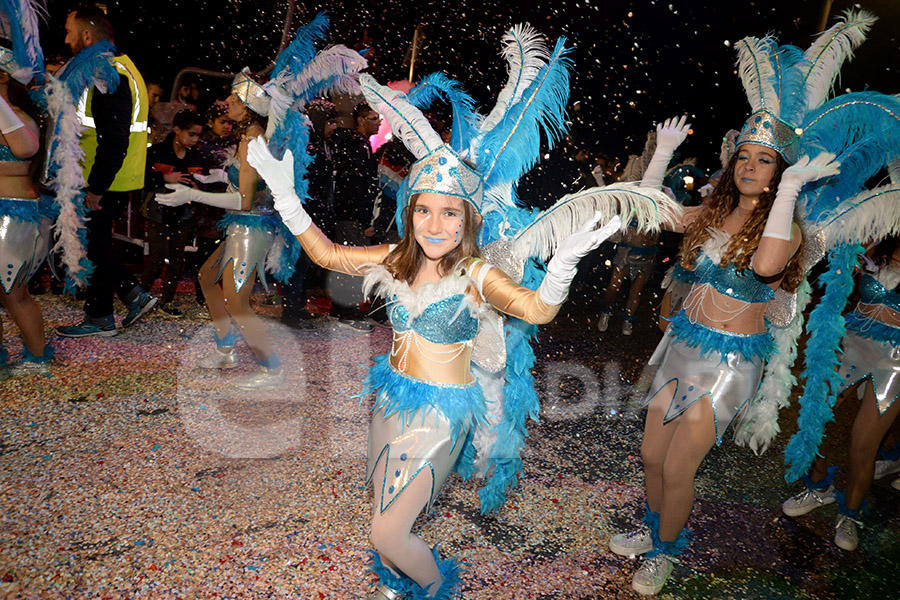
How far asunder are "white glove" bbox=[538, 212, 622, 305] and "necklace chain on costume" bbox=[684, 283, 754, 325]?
41.3 inches

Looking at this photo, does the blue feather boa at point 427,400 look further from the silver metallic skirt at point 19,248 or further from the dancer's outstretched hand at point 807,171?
the silver metallic skirt at point 19,248

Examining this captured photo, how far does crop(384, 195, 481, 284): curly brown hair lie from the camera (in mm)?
2035

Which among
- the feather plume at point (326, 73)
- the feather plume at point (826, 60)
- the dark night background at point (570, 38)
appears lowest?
the feather plume at point (326, 73)

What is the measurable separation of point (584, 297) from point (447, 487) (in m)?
6.15

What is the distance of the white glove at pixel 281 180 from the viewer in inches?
78.4

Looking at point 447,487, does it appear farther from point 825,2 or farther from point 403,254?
point 825,2

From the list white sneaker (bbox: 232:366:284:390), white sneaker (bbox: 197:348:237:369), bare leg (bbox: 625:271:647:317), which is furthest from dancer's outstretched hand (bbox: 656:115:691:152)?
bare leg (bbox: 625:271:647:317)

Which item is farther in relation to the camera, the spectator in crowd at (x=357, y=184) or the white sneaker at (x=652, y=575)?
the spectator in crowd at (x=357, y=184)

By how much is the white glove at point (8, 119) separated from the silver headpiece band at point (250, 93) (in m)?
1.17

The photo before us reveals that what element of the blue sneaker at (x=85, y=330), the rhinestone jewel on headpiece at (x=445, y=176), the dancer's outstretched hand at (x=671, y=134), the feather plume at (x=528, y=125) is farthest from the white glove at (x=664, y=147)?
the blue sneaker at (x=85, y=330)

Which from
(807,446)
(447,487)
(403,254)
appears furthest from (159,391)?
(807,446)

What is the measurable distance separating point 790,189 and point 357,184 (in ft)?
13.0

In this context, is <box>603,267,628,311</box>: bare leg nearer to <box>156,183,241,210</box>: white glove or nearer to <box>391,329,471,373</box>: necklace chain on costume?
<box>156,183,241,210</box>: white glove

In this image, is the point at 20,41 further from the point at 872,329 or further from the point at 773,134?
the point at 872,329
